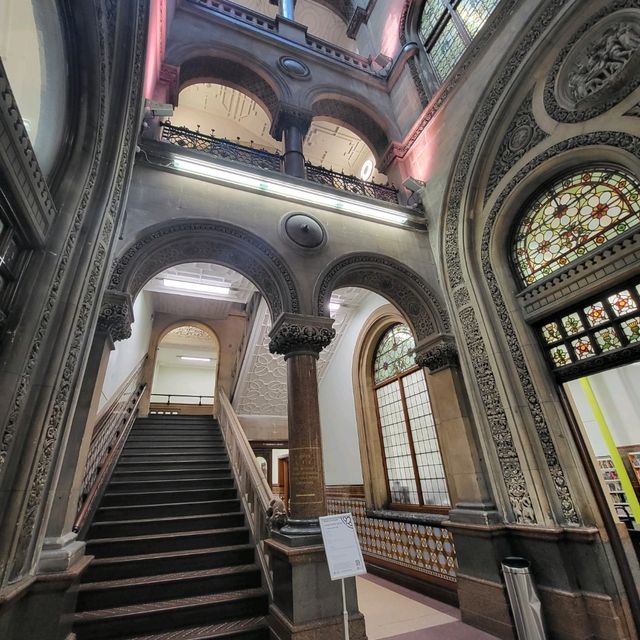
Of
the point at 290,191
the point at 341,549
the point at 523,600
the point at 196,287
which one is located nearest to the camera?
the point at 341,549

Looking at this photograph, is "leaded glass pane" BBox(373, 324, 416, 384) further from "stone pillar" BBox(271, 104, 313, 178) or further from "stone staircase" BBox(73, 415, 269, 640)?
"stone pillar" BBox(271, 104, 313, 178)

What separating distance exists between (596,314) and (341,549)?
10.2 ft

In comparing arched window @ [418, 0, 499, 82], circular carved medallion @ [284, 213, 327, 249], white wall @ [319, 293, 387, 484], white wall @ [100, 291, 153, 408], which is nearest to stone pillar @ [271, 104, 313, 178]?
circular carved medallion @ [284, 213, 327, 249]

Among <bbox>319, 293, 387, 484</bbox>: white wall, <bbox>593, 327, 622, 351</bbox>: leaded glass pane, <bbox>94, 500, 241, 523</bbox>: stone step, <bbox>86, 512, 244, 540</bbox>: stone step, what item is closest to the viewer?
<bbox>593, 327, 622, 351</bbox>: leaded glass pane

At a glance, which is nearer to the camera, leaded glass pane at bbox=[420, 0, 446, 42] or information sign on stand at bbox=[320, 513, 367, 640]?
information sign on stand at bbox=[320, 513, 367, 640]

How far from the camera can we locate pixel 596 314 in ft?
10.8

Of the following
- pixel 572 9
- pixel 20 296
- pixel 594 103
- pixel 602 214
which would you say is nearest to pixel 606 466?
pixel 602 214

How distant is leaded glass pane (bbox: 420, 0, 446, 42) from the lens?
6.23m

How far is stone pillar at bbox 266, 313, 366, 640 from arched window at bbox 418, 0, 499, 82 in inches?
200

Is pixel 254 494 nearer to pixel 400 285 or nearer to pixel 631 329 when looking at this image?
pixel 400 285

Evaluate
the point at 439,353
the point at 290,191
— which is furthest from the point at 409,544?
the point at 290,191

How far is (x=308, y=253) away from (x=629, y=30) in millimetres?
3625

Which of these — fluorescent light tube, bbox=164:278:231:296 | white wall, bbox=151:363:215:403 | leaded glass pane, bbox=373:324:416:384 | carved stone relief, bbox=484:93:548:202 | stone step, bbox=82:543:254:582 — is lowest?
stone step, bbox=82:543:254:582

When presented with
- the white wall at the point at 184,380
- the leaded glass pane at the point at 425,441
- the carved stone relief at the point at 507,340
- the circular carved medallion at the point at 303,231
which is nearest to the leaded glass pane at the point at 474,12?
the carved stone relief at the point at 507,340
